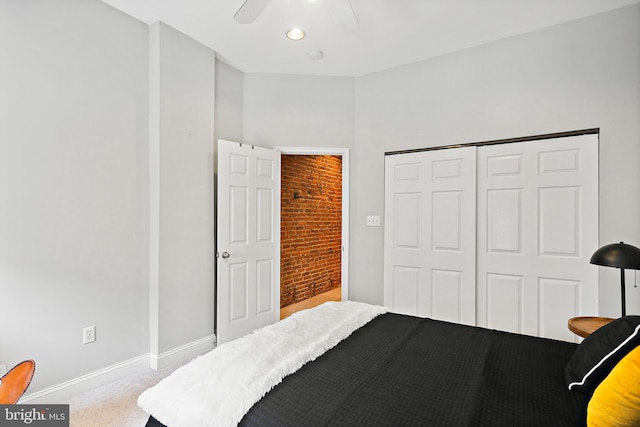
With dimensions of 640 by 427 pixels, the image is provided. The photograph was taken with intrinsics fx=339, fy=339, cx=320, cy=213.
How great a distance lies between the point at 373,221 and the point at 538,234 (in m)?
1.50

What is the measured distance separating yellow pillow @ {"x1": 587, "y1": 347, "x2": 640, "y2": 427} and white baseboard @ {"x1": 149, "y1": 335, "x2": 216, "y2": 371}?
2780mm

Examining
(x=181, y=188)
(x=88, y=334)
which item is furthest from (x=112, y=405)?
(x=181, y=188)

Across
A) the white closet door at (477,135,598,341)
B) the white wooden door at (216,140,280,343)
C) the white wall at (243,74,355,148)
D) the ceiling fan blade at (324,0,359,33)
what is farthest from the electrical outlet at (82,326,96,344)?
the white closet door at (477,135,598,341)

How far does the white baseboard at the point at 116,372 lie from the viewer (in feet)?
7.17

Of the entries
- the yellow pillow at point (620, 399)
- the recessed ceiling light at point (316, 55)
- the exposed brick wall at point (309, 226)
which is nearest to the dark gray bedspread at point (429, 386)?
the yellow pillow at point (620, 399)

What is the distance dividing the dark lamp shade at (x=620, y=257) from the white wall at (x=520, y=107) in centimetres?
73

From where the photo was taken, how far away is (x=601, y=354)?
1.22m

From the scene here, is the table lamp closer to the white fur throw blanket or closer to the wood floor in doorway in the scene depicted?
the white fur throw blanket

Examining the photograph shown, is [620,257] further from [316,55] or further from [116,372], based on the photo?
[116,372]

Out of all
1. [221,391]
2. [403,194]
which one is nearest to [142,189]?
[221,391]

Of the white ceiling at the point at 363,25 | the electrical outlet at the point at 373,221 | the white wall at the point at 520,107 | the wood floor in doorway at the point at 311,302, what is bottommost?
the wood floor in doorway at the point at 311,302

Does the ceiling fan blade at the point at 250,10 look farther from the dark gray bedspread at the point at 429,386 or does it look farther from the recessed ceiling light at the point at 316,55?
the dark gray bedspread at the point at 429,386

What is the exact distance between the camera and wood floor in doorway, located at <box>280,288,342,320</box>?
421 centimetres

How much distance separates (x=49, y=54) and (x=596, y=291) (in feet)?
13.9
